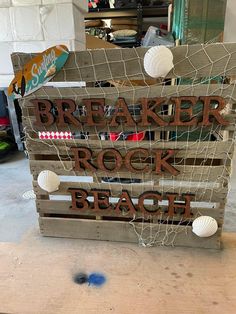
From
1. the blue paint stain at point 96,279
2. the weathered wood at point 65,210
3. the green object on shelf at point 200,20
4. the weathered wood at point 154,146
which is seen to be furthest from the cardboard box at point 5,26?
the blue paint stain at point 96,279

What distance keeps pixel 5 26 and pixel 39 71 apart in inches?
81.4

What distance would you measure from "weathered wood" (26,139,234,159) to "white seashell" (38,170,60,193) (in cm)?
9

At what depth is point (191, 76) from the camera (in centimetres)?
95

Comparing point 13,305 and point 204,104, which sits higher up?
point 204,104

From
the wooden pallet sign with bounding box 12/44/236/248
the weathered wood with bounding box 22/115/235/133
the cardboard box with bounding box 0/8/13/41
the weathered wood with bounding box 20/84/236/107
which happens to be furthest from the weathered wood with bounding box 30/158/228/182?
A: the cardboard box with bounding box 0/8/13/41

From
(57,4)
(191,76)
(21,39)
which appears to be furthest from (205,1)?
(191,76)

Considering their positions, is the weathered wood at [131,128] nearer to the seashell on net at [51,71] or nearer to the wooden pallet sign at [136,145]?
the wooden pallet sign at [136,145]

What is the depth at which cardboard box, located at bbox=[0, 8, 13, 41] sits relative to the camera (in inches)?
103

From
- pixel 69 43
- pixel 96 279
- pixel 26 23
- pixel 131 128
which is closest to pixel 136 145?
pixel 131 128

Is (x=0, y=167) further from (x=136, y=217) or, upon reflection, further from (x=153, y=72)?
(x=153, y=72)

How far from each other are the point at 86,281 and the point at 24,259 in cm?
30

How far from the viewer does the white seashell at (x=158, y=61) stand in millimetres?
887

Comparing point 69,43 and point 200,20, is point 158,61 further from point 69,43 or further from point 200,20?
point 200,20

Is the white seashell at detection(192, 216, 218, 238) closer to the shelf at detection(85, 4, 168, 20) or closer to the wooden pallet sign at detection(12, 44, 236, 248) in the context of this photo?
the wooden pallet sign at detection(12, 44, 236, 248)
